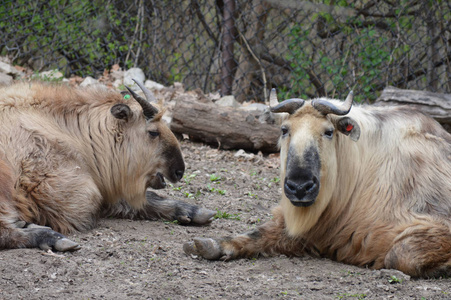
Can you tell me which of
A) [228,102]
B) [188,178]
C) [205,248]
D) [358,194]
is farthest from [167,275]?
[228,102]

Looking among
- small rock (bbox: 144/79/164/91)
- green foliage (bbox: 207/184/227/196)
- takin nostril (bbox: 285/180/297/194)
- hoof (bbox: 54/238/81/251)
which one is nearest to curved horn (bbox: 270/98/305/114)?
takin nostril (bbox: 285/180/297/194)

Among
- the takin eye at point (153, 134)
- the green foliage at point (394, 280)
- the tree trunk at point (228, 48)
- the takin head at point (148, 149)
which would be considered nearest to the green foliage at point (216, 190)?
the takin head at point (148, 149)

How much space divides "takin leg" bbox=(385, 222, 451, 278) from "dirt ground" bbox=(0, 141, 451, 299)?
8 centimetres

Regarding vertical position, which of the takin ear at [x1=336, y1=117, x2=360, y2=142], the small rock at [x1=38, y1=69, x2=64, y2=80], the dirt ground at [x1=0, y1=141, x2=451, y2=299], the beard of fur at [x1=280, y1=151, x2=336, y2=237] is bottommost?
the dirt ground at [x1=0, y1=141, x2=451, y2=299]

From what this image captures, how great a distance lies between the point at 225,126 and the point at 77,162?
9.95ft

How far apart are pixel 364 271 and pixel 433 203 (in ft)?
2.24

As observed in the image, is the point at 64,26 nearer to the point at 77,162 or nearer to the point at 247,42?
the point at 247,42

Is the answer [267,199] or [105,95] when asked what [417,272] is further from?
[105,95]

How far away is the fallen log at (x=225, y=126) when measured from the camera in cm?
745

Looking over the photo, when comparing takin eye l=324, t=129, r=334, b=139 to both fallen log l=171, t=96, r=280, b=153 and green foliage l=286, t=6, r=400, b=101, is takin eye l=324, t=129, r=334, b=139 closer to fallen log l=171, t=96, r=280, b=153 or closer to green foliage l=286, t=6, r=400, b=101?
fallen log l=171, t=96, r=280, b=153

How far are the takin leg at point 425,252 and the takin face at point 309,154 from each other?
622 millimetres

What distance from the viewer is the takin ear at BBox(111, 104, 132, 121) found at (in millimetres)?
4828

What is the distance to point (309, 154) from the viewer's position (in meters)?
3.91

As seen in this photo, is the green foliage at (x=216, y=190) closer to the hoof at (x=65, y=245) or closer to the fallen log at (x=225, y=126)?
the fallen log at (x=225, y=126)
